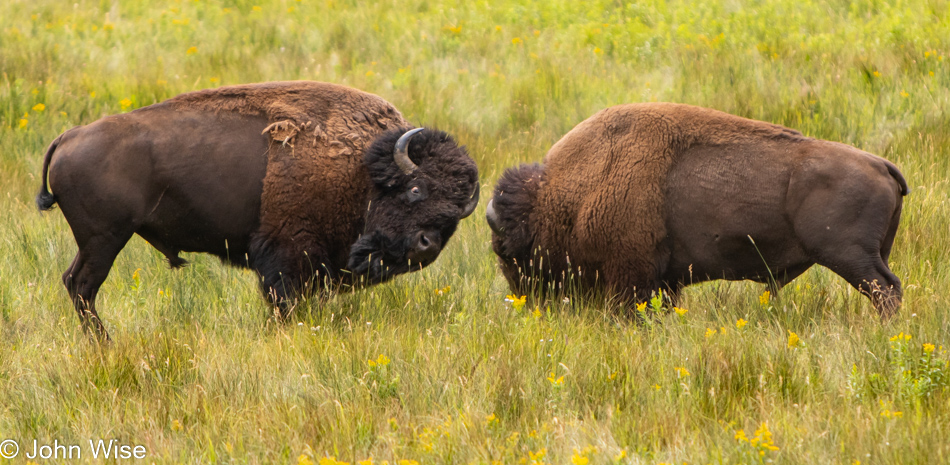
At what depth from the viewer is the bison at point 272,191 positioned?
187 inches

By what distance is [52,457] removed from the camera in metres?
3.47

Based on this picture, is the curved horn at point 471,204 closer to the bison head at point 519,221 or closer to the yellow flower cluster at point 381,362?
the bison head at point 519,221

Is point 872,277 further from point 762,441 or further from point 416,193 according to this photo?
point 416,193

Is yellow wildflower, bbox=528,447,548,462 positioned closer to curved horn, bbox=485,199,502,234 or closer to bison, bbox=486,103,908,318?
bison, bbox=486,103,908,318

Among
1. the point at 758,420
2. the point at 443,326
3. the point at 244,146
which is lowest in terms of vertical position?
the point at 443,326

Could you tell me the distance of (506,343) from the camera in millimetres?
4305

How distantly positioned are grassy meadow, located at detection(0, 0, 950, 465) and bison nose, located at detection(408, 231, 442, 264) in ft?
1.05

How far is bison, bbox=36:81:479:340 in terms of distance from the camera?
4.75 meters

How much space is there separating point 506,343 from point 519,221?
3.47ft

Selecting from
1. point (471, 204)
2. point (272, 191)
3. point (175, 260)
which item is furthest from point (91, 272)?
point (471, 204)

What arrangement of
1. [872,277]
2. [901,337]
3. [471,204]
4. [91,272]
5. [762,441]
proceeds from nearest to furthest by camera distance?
[762,441]
[901,337]
[872,277]
[91,272]
[471,204]

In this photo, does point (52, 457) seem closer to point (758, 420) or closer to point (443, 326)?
point (443, 326)

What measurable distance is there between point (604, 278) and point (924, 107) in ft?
15.9

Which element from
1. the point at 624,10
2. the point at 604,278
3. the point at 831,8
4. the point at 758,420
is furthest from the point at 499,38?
the point at 758,420
